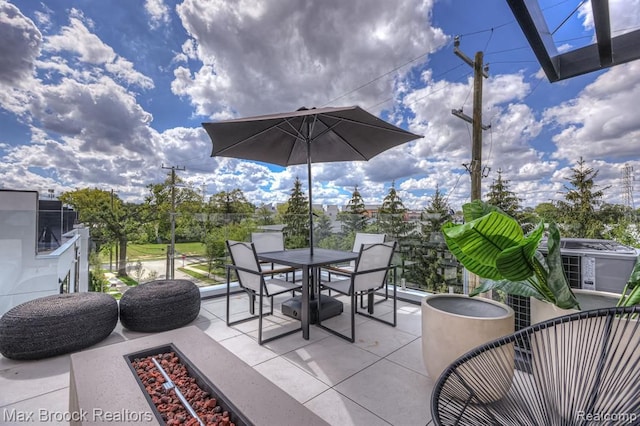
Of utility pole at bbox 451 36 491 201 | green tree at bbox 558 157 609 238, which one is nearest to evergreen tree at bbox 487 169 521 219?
green tree at bbox 558 157 609 238

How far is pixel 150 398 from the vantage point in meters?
1.20

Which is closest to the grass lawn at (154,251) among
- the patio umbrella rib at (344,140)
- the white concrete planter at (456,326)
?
the patio umbrella rib at (344,140)

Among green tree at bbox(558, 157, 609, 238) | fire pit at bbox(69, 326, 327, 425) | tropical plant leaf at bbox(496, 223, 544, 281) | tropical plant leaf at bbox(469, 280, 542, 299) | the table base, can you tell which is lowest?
the table base

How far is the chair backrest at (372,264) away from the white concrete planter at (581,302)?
4.56 feet

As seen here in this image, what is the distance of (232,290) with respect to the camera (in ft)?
15.0

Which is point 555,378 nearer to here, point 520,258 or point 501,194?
point 520,258

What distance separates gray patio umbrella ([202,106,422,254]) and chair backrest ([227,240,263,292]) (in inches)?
37.5

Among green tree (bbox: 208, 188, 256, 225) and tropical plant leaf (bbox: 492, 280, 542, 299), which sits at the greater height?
green tree (bbox: 208, 188, 256, 225)

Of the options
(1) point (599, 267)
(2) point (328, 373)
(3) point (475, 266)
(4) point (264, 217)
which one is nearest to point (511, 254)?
(3) point (475, 266)

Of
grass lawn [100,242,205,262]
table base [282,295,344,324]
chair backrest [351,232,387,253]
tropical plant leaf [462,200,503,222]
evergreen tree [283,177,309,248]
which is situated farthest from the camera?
evergreen tree [283,177,309,248]

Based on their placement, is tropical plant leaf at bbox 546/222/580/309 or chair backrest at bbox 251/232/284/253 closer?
tropical plant leaf at bbox 546/222/580/309

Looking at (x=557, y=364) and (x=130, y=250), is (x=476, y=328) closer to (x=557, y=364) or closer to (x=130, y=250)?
(x=557, y=364)

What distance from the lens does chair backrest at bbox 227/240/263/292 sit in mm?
2834

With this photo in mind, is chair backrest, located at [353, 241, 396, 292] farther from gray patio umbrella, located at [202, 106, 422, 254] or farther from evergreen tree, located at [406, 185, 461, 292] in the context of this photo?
evergreen tree, located at [406, 185, 461, 292]
